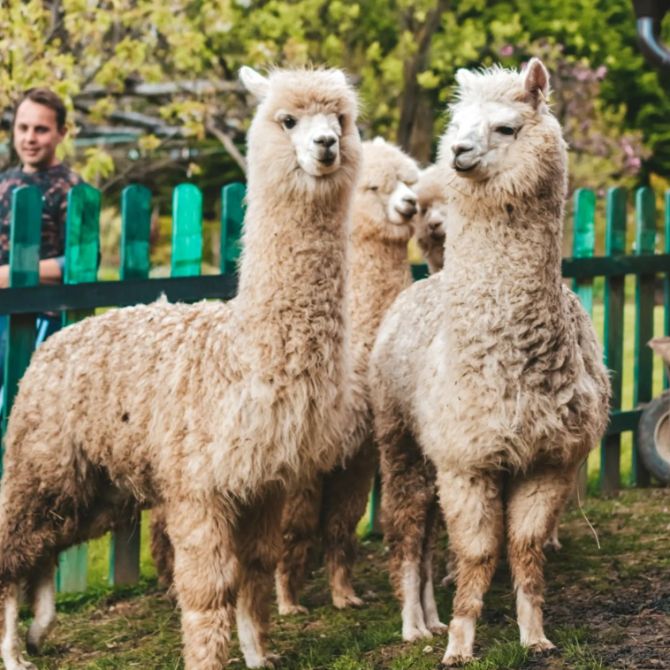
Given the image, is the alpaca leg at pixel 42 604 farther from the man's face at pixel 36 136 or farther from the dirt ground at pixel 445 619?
the man's face at pixel 36 136

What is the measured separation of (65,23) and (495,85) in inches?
170

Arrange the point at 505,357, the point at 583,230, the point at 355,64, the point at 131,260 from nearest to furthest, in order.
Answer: the point at 505,357 → the point at 131,260 → the point at 583,230 → the point at 355,64

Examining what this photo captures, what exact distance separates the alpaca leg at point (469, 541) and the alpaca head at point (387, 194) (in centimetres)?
160

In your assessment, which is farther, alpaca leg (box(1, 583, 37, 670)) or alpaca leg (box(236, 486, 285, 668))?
alpaca leg (box(1, 583, 37, 670))

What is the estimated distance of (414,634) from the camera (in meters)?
4.99

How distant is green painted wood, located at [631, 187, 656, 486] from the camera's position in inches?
310

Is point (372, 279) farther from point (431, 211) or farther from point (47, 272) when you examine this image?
point (47, 272)

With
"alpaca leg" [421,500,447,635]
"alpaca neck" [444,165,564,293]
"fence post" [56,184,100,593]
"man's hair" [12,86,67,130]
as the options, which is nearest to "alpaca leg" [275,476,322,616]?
"alpaca leg" [421,500,447,635]

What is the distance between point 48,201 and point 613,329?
3.57m

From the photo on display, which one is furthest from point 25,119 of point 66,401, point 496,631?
point 496,631

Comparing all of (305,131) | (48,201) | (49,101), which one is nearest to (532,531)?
(305,131)

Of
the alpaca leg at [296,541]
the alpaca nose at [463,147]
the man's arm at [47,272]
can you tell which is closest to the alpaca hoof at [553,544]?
the alpaca leg at [296,541]

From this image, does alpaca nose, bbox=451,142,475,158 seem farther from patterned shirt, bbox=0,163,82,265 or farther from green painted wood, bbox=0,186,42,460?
patterned shirt, bbox=0,163,82,265

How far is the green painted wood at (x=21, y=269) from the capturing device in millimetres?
5262
